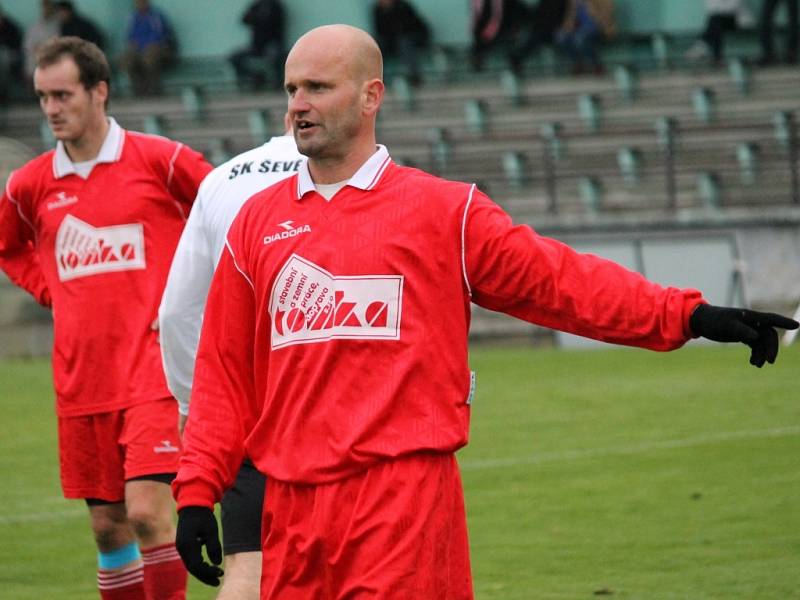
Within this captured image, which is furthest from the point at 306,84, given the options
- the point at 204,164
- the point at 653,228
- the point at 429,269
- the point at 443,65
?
the point at 443,65

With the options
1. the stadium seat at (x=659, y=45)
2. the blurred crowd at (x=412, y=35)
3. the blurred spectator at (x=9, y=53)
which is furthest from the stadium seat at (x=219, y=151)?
the stadium seat at (x=659, y=45)

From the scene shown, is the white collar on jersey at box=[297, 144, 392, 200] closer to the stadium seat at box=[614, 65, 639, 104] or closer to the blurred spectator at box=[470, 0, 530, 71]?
the stadium seat at box=[614, 65, 639, 104]

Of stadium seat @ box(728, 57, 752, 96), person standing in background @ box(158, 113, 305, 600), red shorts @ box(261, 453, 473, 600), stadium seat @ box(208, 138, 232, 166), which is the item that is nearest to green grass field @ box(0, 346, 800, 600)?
person standing in background @ box(158, 113, 305, 600)

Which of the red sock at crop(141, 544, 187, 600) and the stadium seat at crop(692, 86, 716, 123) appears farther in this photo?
the stadium seat at crop(692, 86, 716, 123)

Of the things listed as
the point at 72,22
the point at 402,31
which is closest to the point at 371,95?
the point at 402,31

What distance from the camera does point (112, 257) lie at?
6961 millimetres

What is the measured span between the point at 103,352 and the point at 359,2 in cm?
2244

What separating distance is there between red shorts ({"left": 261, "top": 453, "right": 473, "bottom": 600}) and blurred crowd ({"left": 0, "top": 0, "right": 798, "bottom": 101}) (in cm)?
2069

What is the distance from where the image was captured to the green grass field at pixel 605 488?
843cm

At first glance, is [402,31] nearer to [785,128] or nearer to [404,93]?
[404,93]

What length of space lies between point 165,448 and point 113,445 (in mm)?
356

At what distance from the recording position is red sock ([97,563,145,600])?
710 centimetres

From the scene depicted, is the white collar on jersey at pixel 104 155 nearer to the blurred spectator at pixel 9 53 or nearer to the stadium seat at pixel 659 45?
the stadium seat at pixel 659 45

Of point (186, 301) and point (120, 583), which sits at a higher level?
point (186, 301)
